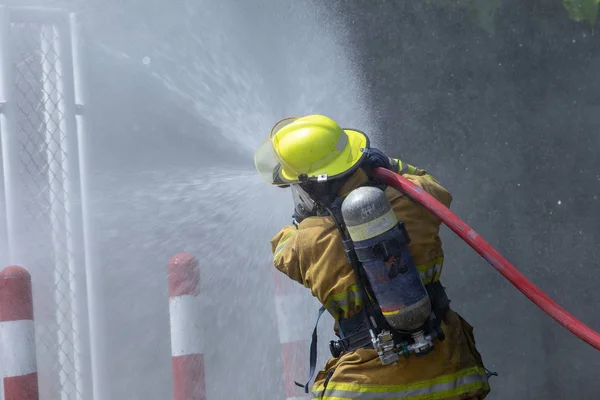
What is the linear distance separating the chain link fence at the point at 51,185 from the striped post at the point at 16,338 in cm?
47

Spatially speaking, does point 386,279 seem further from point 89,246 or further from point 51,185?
point 51,185

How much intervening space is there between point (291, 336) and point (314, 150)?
57.9 inches

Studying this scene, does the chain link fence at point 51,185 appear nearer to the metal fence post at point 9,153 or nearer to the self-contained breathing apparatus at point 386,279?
the metal fence post at point 9,153

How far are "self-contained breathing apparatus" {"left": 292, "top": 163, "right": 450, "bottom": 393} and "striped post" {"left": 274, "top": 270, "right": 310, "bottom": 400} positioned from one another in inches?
48.1

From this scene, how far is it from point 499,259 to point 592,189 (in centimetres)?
217

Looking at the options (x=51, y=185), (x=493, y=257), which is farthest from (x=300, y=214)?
(x=51, y=185)

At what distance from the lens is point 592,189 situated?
4.43 meters

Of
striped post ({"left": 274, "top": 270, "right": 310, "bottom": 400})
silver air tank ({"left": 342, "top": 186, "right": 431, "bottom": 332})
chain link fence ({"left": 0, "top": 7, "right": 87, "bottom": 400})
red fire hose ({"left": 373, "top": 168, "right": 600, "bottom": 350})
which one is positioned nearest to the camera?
silver air tank ({"left": 342, "top": 186, "right": 431, "bottom": 332})

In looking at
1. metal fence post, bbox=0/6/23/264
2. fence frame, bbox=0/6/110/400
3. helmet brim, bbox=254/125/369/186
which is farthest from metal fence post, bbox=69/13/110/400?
helmet brim, bbox=254/125/369/186

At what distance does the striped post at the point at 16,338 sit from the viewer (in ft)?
12.6

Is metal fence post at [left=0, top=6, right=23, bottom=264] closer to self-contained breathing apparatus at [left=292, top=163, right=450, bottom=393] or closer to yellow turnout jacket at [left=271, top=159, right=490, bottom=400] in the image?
yellow turnout jacket at [left=271, top=159, right=490, bottom=400]

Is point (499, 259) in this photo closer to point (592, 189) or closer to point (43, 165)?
point (592, 189)

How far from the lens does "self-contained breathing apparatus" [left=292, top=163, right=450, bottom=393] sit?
92.3 inches

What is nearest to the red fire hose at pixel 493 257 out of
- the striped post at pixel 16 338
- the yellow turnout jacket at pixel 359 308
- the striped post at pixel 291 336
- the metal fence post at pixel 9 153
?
the yellow turnout jacket at pixel 359 308
